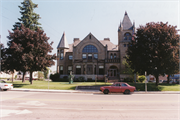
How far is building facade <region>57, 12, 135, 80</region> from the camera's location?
43.9 meters

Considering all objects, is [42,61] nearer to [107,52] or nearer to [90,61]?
[90,61]

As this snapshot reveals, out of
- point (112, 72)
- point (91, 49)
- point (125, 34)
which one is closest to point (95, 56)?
point (91, 49)

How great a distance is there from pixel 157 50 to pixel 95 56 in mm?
23928

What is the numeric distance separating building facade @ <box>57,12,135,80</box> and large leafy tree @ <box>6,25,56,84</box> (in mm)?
17626

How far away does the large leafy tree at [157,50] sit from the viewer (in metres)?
23.3

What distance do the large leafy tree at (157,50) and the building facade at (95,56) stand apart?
1821 cm

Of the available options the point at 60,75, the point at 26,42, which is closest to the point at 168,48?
the point at 26,42

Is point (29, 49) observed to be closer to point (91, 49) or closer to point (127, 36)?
point (91, 49)

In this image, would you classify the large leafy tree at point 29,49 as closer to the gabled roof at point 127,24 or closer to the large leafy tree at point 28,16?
the large leafy tree at point 28,16

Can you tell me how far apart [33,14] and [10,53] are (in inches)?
763

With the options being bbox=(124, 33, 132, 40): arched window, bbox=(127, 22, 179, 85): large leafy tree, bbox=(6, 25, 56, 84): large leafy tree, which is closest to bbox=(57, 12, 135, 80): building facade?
bbox=(124, 33, 132, 40): arched window

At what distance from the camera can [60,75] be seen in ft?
153

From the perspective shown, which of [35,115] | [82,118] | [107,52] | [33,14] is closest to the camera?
[82,118]

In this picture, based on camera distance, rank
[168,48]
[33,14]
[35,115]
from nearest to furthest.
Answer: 1. [35,115]
2. [168,48]
3. [33,14]
